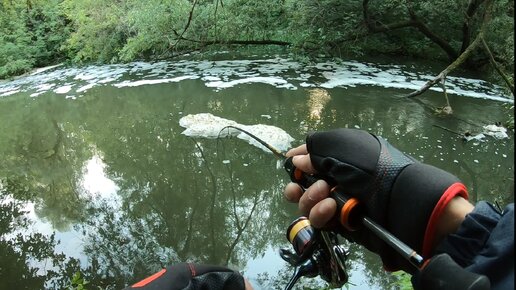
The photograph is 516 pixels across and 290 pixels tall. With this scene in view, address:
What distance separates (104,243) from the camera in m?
4.54

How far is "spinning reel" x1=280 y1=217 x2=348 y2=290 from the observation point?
141 cm

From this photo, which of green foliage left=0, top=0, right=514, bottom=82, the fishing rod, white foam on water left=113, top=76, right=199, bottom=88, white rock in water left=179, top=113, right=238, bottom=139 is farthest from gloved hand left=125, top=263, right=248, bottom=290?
white foam on water left=113, top=76, right=199, bottom=88

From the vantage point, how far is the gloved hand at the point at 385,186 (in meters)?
1.08

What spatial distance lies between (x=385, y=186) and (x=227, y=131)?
225 inches

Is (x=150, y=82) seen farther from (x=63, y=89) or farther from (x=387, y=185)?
(x=387, y=185)

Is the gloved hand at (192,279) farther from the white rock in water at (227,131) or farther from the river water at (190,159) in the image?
the white rock in water at (227,131)

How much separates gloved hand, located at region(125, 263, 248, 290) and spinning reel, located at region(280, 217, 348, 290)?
0.27 meters

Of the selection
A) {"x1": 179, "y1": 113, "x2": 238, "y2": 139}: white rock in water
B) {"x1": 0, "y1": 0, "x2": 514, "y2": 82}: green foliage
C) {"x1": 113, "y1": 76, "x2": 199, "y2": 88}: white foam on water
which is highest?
{"x1": 0, "y1": 0, "x2": 514, "y2": 82}: green foliage

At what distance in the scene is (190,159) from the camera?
6.27m

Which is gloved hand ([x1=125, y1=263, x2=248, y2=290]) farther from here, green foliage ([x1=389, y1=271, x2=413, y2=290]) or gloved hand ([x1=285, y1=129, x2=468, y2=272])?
green foliage ([x1=389, y1=271, x2=413, y2=290])

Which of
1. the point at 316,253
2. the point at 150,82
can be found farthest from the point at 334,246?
the point at 150,82

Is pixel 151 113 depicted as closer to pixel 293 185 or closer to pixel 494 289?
pixel 293 185

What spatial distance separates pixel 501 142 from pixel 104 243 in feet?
19.8

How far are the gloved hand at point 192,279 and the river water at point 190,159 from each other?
133 centimetres
